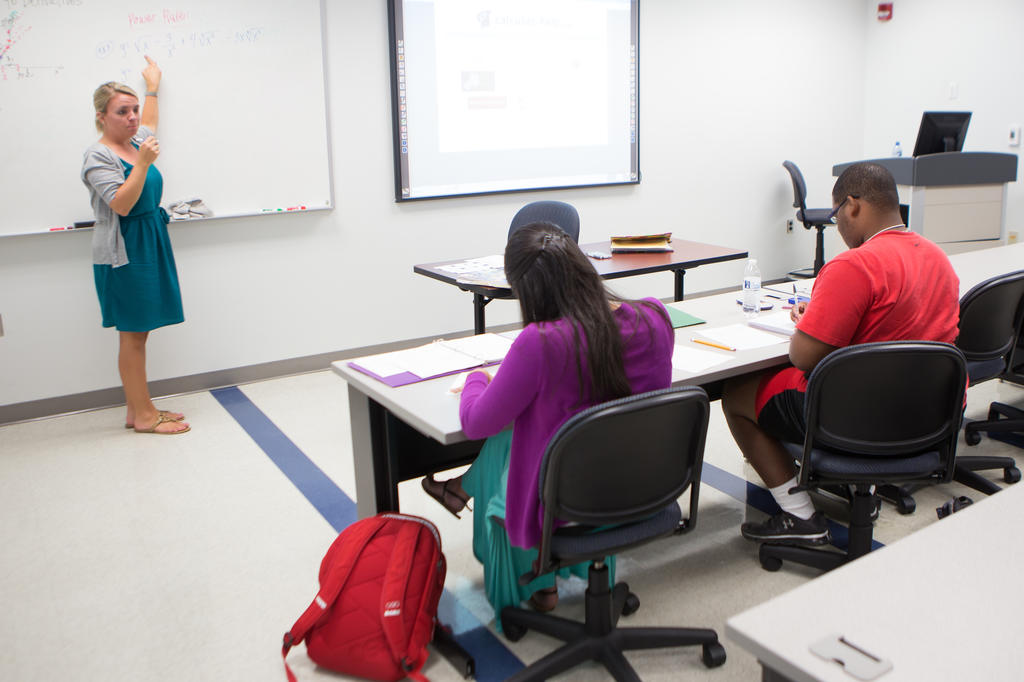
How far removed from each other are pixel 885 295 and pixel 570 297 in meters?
0.89

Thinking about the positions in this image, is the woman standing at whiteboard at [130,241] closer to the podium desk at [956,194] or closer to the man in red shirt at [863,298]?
the man in red shirt at [863,298]

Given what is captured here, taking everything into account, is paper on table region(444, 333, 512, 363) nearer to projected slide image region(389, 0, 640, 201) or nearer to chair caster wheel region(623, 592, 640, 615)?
chair caster wheel region(623, 592, 640, 615)

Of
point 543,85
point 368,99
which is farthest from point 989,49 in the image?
point 368,99

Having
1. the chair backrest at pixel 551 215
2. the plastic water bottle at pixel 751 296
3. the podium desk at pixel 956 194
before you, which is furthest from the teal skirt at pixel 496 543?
the podium desk at pixel 956 194

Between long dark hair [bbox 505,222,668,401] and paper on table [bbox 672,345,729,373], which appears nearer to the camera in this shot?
long dark hair [bbox 505,222,668,401]

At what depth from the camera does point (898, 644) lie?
3.20 ft

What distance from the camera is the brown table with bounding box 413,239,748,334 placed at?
3.64m

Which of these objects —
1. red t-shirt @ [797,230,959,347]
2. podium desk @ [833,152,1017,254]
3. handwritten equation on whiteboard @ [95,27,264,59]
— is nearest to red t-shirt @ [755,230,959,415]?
red t-shirt @ [797,230,959,347]

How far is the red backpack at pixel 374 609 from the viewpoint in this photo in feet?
6.59

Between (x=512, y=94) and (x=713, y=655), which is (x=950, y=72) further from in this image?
(x=713, y=655)

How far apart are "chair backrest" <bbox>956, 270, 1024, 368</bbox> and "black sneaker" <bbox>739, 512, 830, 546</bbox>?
30.9 inches

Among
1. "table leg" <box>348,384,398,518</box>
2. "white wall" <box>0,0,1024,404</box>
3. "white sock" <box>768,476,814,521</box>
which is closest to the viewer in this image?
"table leg" <box>348,384,398,518</box>

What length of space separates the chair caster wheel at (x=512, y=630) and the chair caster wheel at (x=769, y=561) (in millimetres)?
782

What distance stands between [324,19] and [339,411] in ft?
6.72
